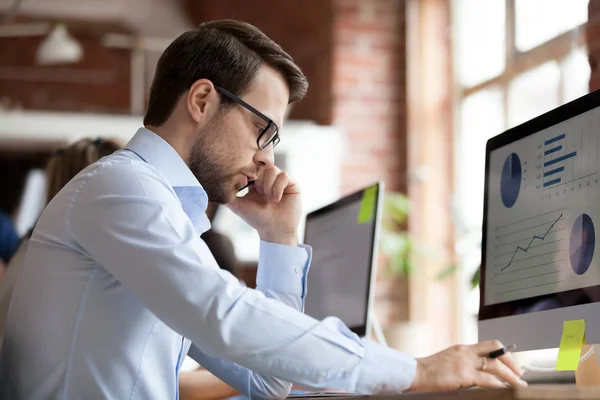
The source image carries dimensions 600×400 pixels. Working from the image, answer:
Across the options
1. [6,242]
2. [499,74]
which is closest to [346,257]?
[499,74]

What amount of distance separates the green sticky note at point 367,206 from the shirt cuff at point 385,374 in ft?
3.16

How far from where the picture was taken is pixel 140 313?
139 cm

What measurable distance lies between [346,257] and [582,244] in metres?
0.96

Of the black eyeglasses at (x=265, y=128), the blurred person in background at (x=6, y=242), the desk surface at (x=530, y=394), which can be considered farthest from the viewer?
the blurred person in background at (x=6, y=242)

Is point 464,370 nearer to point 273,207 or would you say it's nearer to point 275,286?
point 275,286

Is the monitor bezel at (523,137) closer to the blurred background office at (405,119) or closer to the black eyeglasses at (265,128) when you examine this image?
the black eyeglasses at (265,128)

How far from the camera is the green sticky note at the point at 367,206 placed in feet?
7.09

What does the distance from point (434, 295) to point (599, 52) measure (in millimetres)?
2526

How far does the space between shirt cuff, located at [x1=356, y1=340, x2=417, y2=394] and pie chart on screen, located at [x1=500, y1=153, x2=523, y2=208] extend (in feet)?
1.86

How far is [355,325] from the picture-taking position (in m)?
2.20

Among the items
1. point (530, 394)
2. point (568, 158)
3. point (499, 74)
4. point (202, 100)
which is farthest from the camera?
point (499, 74)

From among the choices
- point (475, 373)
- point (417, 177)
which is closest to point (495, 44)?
point (417, 177)

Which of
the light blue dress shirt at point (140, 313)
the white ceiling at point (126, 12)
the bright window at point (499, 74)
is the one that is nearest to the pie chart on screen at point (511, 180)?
the light blue dress shirt at point (140, 313)

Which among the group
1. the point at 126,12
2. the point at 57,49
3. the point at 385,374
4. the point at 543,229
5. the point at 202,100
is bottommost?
the point at 385,374
